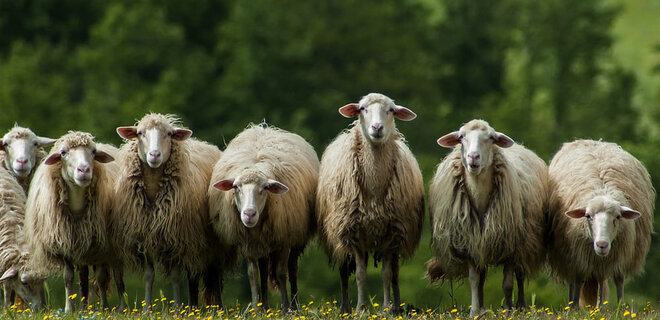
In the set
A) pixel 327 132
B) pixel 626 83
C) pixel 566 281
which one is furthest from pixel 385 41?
pixel 566 281

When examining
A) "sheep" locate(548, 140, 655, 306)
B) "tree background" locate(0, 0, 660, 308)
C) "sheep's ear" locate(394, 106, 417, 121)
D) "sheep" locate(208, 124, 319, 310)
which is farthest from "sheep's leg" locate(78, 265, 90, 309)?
"tree background" locate(0, 0, 660, 308)

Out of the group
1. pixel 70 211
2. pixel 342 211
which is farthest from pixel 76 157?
pixel 342 211

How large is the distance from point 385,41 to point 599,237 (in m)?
35.9

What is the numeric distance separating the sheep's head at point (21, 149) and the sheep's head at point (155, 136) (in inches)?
69.2

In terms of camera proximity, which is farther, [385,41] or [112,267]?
[385,41]

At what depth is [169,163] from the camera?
12195 millimetres

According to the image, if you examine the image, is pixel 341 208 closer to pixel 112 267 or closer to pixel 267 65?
pixel 112 267

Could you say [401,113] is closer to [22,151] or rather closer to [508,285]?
[508,285]

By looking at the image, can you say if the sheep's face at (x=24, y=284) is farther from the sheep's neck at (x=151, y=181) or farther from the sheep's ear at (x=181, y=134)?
the sheep's ear at (x=181, y=134)

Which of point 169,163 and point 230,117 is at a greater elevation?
point 230,117

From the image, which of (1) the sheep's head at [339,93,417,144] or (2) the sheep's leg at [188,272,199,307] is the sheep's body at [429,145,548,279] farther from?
(2) the sheep's leg at [188,272,199,307]

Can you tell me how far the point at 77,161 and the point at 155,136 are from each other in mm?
904

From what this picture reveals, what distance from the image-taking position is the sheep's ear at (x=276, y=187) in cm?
1170

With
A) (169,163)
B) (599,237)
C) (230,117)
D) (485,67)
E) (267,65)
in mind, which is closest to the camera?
(599,237)
